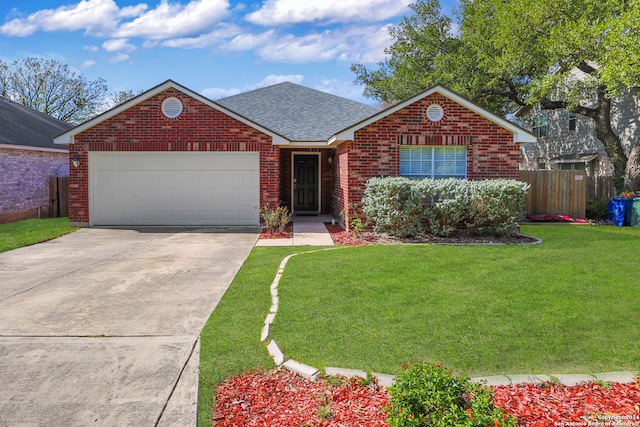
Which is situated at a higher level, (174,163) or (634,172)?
(174,163)

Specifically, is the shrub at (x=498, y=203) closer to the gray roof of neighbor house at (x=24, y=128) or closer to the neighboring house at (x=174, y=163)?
the neighboring house at (x=174, y=163)

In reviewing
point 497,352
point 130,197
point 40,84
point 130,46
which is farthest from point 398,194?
point 40,84

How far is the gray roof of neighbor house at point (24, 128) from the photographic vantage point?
681 inches

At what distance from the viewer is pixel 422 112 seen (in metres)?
13.2

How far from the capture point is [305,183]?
60.3 ft

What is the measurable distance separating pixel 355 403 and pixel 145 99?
1274 cm

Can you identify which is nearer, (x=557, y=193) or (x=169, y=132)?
(x=169, y=132)

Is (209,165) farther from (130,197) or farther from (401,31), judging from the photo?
(401,31)

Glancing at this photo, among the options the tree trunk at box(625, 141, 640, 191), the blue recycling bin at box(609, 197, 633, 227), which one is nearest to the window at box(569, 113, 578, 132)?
the tree trunk at box(625, 141, 640, 191)

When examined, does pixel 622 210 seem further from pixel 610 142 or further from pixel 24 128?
pixel 24 128

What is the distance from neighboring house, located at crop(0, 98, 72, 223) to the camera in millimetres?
16766

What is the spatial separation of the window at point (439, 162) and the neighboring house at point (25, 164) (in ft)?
43.2

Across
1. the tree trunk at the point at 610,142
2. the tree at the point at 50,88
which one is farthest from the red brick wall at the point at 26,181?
the tree at the point at 50,88

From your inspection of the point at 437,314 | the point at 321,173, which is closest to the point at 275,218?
the point at 321,173
